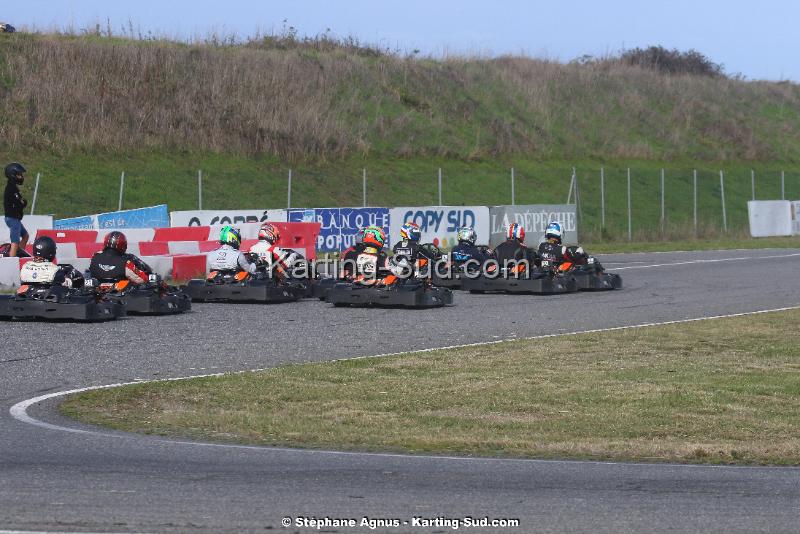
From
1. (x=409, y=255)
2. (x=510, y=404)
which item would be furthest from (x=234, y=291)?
(x=510, y=404)

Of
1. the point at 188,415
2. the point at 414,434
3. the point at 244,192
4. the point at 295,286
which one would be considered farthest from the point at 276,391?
the point at 244,192

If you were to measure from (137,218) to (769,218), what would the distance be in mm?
22163

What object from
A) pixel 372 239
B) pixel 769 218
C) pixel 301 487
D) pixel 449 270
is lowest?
pixel 301 487

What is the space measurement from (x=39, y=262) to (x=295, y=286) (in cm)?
440

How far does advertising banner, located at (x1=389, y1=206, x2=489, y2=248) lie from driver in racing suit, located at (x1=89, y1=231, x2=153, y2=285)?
40.5ft

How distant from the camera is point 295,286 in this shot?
19.0 m

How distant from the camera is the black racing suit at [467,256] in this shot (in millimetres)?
20833

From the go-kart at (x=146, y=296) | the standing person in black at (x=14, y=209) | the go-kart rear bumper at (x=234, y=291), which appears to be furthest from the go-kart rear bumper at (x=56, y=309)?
the standing person in black at (x=14, y=209)

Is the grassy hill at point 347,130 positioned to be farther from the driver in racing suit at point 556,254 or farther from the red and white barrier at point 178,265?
the driver in racing suit at point 556,254

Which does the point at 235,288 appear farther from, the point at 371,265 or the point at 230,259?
the point at 371,265

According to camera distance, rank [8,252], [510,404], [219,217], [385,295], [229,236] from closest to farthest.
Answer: [510,404] → [385,295] → [229,236] → [8,252] → [219,217]

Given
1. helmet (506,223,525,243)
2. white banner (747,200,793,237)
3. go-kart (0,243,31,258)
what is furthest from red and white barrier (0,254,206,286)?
white banner (747,200,793,237)

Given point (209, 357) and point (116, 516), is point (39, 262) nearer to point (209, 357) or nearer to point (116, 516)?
point (209, 357)

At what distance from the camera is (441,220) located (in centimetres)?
2966
